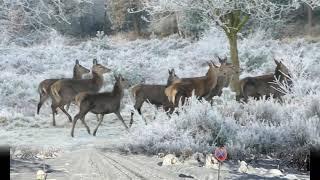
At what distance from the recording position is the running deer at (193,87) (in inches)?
544

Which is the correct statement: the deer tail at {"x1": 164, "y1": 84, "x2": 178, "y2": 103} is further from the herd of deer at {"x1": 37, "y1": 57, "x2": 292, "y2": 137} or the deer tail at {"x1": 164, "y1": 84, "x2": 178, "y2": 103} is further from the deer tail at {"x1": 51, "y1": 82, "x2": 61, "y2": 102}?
the deer tail at {"x1": 51, "y1": 82, "x2": 61, "y2": 102}

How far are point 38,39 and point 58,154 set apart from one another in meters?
32.7

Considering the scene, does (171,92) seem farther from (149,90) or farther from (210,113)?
(210,113)

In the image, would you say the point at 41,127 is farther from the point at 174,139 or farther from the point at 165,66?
the point at 165,66

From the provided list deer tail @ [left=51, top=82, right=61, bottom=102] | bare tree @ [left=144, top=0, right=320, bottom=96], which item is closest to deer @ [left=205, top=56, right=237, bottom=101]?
bare tree @ [left=144, top=0, right=320, bottom=96]

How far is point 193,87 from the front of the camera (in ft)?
46.1

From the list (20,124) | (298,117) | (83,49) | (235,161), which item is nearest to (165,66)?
(83,49)

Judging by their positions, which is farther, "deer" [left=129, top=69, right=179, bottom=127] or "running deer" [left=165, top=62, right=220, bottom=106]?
"deer" [left=129, top=69, right=179, bottom=127]

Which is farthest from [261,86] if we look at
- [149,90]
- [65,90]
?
[65,90]

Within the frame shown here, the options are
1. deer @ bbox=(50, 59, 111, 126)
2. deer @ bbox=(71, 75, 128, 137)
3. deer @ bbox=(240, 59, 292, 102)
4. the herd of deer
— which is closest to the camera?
deer @ bbox=(71, 75, 128, 137)

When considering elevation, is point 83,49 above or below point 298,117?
above

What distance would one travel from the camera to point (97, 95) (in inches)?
539

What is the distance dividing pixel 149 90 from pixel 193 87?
→ 1671 mm

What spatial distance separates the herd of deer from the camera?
13.7m
